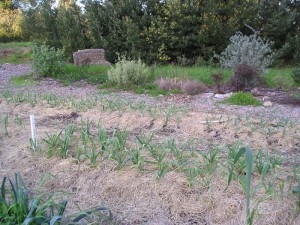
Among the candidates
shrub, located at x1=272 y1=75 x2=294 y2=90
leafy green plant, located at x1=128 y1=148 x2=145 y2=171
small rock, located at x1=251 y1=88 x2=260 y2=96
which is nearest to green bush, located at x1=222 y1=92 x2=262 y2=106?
small rock, located at x1=251 y1=88 x2=260 y2=96

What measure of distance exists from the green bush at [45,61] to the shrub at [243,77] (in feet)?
17.5

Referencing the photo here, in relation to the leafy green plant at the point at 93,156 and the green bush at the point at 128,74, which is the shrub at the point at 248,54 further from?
the leafy green plant at the point at 93,156

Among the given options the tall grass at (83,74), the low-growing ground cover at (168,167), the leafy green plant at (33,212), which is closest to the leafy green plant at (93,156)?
the low-growing ground cover at (168,167)

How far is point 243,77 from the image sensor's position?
318 inches

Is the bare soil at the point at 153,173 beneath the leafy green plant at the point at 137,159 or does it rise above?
beneath

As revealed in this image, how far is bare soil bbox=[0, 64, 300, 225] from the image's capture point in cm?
249

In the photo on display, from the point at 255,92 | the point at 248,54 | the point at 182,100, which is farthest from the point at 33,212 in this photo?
the point at 248,54

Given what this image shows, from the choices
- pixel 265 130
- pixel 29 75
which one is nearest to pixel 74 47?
pixel 29 75

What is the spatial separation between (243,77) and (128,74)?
2.74 metres

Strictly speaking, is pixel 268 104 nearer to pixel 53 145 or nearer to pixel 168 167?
pixel 168 167

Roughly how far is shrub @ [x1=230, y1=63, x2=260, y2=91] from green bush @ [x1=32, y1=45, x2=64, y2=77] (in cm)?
535

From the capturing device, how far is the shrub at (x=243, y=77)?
7.93 metres

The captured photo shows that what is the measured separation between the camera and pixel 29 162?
338 centimetres

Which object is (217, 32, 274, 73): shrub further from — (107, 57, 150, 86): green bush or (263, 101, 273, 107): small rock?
(107, 57, 150, 86): green bush
